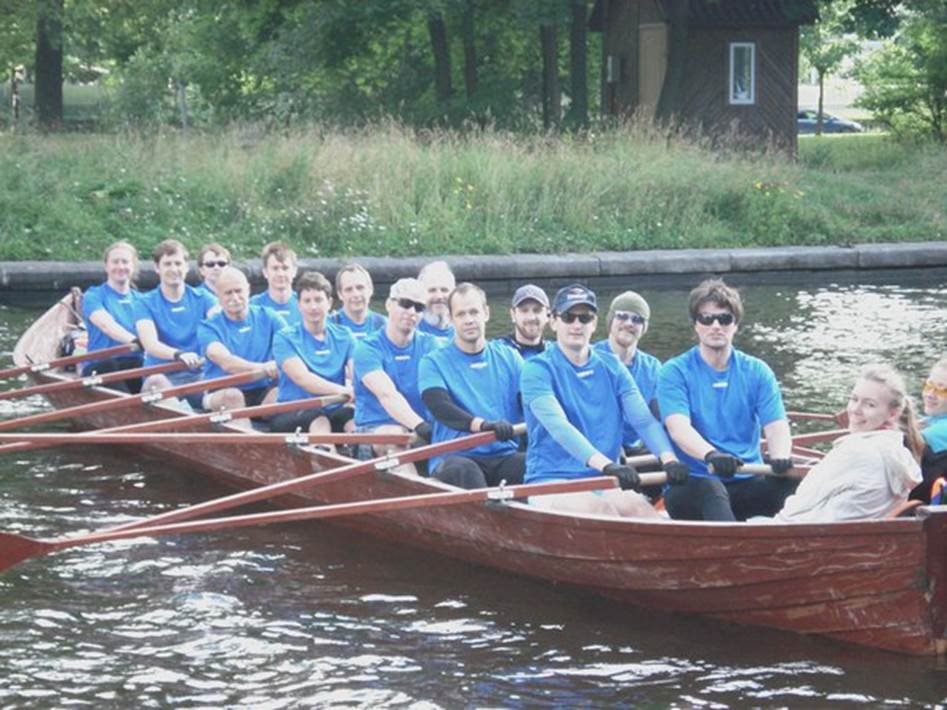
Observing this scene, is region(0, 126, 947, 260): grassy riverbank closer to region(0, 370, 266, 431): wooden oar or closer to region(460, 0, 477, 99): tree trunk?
region(0, 370, 266, 431): wooden oar

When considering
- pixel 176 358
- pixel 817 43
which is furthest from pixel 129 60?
pixel 176 358

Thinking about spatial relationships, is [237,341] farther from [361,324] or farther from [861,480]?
[861,480]

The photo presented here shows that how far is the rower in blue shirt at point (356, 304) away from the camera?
11008 millimetres

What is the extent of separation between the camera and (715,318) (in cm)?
838

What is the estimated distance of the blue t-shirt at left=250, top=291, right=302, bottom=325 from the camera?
1220 cm

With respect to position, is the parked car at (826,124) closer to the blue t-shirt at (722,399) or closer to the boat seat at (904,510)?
the blue t-shirt at (722,399)

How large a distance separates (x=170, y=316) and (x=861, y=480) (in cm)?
677

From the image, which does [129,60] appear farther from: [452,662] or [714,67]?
[452,662]

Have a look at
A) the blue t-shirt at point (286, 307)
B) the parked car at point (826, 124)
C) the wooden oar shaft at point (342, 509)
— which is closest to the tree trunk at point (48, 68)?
the blue t-shirt at point (286, 307)

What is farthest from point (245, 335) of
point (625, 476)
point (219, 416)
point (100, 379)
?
point (625, 476)

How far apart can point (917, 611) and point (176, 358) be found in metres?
6.51

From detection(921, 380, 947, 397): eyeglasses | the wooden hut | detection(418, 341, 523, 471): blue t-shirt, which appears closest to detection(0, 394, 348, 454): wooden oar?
detection(418, 341, 523, 471): blue t-shirt

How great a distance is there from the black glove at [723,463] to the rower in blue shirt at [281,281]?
4603 millimetres

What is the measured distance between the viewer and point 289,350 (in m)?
11.1
